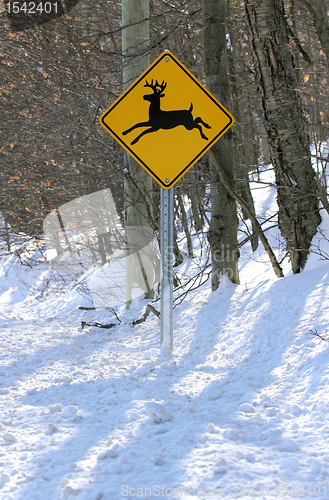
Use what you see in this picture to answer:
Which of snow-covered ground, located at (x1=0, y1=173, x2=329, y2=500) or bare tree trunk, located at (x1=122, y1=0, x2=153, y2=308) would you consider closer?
snow-covered ground, located at (x1=0, y1=173, x2=329, y2=500)

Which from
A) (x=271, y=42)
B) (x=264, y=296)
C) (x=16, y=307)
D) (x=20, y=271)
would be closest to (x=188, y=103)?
(x=271, y=42)

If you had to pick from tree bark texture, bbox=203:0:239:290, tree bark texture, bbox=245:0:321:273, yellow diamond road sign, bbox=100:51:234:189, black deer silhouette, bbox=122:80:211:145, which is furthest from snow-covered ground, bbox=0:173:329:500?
black deer silhouette, bbox=122:80:211:145

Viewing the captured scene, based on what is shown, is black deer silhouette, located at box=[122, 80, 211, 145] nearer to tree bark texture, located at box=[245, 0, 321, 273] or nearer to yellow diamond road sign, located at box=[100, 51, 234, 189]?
yellow diamond road sign, located at box=[100, 51, 234, 189]

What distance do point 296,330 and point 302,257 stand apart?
4.97 ft

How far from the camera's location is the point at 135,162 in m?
6.33

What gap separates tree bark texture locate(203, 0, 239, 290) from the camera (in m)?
5.09

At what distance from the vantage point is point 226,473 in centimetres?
175

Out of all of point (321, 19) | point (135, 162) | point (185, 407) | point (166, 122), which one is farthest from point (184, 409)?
point (321, 19)

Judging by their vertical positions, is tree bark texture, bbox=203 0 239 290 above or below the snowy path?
above

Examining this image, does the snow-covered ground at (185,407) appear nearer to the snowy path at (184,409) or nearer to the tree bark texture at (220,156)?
the snowy path at (184,409)

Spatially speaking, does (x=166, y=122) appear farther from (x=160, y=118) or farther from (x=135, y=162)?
(x=135, y=162)

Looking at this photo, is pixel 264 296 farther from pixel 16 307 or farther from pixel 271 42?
pixel 16 307

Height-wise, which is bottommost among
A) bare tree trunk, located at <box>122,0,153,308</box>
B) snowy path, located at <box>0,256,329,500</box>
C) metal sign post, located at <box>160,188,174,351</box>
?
snowy path, located at <box>0,256,329,500</box>

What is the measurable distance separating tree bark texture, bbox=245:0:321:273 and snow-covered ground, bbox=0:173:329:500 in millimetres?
483
